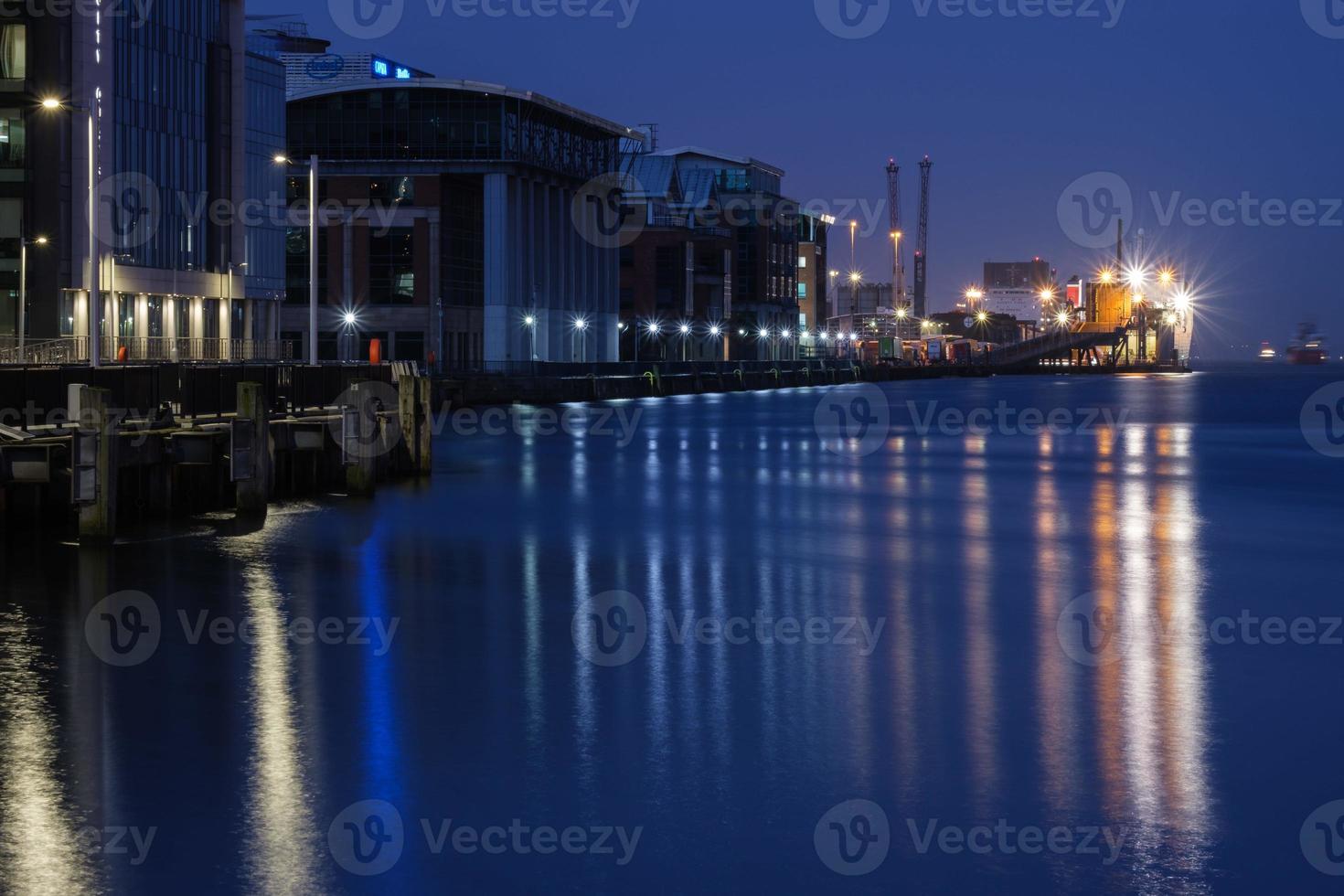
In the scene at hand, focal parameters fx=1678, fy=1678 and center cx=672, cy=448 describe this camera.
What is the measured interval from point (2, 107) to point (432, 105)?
44189 millimetres

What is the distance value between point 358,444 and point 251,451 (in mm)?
6849

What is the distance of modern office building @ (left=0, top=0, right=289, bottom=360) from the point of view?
8194cm

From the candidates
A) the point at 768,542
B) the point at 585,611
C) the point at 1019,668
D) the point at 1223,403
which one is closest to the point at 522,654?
the point at 585,611

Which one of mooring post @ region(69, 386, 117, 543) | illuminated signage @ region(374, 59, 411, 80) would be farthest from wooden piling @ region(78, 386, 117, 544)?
illuminated signage @ region(374, 59, 411, 80)

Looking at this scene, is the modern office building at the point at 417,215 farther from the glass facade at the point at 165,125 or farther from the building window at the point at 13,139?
the building window at the point at 13,139

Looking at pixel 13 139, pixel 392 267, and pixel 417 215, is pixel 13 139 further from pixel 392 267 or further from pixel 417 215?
pixel 417 215

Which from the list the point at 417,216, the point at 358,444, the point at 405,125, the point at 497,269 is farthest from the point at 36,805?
the point at 405,125

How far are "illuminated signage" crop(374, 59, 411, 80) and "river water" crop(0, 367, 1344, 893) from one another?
107 metres

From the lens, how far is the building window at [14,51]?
267 feet

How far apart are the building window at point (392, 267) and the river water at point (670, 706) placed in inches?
3161

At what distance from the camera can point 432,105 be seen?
123m

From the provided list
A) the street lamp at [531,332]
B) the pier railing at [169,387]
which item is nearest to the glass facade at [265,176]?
the street lamp at [531,332]

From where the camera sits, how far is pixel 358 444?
44.2 metres

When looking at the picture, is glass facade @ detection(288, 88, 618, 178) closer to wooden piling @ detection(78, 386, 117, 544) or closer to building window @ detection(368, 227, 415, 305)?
building window @ detection(368, 227, 415, 305)
